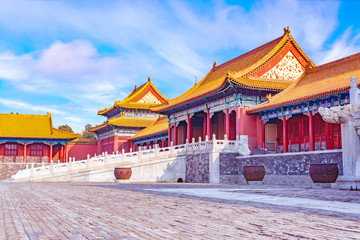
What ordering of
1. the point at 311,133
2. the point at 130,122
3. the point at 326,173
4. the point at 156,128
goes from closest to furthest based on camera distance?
1. the point at 326,173
2. the point at 311,133
3. the point at 156,128
4. the point at 130,122

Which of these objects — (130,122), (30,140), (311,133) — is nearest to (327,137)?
(311,133)

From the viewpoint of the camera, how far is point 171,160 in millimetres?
26438

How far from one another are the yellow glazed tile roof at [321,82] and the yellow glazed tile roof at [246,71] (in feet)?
5.21

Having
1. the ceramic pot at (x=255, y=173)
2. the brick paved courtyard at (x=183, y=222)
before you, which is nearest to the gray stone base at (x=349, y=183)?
the brick paved courtyard at (x=183, y=222)

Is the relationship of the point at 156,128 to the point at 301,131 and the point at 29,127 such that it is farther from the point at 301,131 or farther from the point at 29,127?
the point at 301,131

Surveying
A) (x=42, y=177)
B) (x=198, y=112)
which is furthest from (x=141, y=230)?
(x=198, y=112)

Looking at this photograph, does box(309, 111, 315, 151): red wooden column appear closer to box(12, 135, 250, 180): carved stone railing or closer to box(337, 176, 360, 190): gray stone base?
box(12, 135, 250, 180): carved stone railing

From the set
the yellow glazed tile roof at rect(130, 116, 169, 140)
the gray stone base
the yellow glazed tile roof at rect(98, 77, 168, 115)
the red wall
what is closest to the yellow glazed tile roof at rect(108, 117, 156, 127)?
the yellow glazed tile roof at rect(98, 77, 168, 115)

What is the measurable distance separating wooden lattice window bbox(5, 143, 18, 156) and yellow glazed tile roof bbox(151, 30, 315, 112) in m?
16.5

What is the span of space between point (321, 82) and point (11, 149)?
106ft

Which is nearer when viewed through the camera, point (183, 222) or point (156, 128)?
point (183, 222)

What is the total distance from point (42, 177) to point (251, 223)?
71.7ft

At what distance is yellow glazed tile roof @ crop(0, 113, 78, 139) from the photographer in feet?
136

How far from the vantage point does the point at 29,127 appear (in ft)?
141
